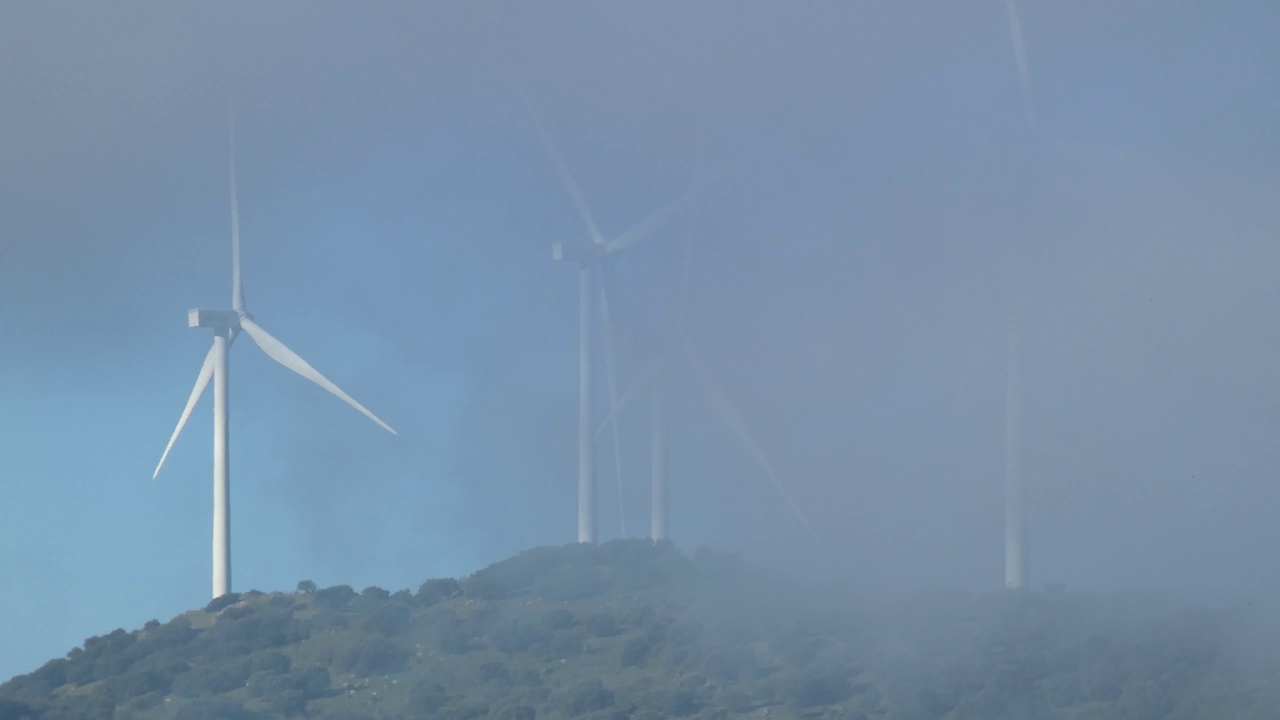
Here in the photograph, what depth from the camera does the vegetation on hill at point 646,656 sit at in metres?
57.7

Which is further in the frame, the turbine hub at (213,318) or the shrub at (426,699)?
the turbine hub at (213,318)

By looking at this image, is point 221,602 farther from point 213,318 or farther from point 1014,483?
point 1014,483

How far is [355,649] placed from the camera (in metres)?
70.7

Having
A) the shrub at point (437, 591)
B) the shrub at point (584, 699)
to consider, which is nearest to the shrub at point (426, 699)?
the shrub at point (584, 699)

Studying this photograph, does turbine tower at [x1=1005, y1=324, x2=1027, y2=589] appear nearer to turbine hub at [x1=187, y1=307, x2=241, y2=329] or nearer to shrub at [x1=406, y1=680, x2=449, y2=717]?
shrub at [x1=406, y1=680, x2=449, y2=717]

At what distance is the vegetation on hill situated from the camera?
57719 millimetres

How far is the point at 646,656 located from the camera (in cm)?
6731

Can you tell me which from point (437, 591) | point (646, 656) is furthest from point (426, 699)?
point (437, 591)

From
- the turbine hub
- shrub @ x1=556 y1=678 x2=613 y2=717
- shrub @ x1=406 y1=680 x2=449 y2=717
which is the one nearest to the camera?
shrub @ x1=556 y1=678 x2=613 y2=717

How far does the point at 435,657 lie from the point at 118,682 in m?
14.5

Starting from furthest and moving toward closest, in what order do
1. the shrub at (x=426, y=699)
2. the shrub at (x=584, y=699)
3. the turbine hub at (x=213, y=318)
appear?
the turbine hub at (x=213, y=318) < the shrub at (x=426, y=699) < the shrub at (x=584, y=699)

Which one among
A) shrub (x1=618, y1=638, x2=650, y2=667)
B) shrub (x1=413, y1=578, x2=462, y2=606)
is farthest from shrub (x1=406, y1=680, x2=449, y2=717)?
shrub (x1=413, y1=578, x2=462, y2=606)

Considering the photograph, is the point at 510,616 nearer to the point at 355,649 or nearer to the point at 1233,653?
the point at 355,649

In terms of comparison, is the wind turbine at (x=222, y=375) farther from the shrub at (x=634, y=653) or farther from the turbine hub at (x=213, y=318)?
the shrub at (x=634, y=653)
